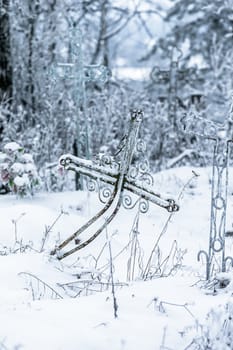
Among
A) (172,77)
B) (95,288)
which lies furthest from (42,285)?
(172,77)

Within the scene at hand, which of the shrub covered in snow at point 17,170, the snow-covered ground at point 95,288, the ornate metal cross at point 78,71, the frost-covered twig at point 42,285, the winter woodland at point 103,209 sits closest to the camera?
the snow-covered ground at point 95,288

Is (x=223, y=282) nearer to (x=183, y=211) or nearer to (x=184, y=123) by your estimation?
(x=184, y=123)

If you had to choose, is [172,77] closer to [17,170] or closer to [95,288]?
[17,170]

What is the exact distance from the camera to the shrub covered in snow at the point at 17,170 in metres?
5.84

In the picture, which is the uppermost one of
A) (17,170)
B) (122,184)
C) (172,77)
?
(172,77)

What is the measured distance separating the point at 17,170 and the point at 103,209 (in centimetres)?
214

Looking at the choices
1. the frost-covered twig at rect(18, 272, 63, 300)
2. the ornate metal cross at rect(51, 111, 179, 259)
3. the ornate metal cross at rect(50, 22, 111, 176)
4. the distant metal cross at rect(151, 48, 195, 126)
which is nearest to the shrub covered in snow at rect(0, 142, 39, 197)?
the ornate metal cross at rect(50, 22, 111, 176)

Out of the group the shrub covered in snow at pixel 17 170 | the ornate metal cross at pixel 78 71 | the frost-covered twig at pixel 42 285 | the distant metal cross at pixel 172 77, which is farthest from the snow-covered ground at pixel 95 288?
the distant metal cross at pixel 172 77

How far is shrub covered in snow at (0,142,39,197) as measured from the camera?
19.2ft

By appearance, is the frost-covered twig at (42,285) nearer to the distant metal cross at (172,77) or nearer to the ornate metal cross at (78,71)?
the ornate metal cross at (78,71)

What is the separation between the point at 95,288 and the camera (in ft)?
12.0

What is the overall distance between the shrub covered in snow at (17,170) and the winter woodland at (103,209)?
14 millimetres

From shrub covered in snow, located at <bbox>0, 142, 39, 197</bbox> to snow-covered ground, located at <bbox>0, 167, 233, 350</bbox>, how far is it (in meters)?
0.19

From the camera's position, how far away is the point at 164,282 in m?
3.53
